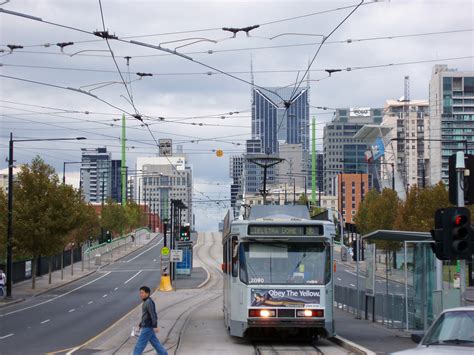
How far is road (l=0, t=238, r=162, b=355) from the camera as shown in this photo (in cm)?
2483

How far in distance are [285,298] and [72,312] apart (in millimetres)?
21307

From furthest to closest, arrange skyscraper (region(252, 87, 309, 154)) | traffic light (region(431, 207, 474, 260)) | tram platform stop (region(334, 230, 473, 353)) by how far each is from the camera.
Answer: skyscraper (region(252, 87, 309, 154)) < tram platform stop (region(334, 230, 473, 353)) < traffic light (region(431, 207, 474, 260))

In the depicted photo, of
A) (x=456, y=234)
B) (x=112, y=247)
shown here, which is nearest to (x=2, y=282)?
(x=456, y=234)

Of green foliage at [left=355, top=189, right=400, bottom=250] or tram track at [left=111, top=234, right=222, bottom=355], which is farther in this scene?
green foliage at [left=355, top=189, right=400, bottom=250]

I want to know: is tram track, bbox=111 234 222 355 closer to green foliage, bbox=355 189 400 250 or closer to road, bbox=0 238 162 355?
road, bbox=0 238 162 355

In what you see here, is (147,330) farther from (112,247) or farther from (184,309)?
(112,247)

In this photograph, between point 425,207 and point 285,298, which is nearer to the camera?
point 285,298

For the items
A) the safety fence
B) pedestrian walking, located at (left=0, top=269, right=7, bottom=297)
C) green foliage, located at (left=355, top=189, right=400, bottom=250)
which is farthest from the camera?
green foliage, located at (left=355, top=189, right=400, bottom=250)

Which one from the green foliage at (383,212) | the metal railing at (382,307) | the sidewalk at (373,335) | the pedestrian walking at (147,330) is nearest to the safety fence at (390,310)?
the metal railing at (382,307)

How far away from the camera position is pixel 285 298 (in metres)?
20.4

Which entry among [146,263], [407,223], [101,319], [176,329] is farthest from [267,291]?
[146,263]

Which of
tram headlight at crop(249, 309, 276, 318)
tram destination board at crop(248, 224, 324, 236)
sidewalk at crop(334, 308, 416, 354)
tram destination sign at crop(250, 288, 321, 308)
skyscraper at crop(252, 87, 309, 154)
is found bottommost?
sidewalk at crop(334, 308, 416, 354)

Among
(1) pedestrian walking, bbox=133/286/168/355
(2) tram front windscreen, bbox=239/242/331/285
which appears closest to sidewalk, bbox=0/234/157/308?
(2) tram front windscreen, bbox=239/242/331/285

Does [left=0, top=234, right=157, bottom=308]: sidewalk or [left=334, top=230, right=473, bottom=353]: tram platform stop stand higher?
[left=334, top=230, right=473, bottom=353]: tram platform stop
